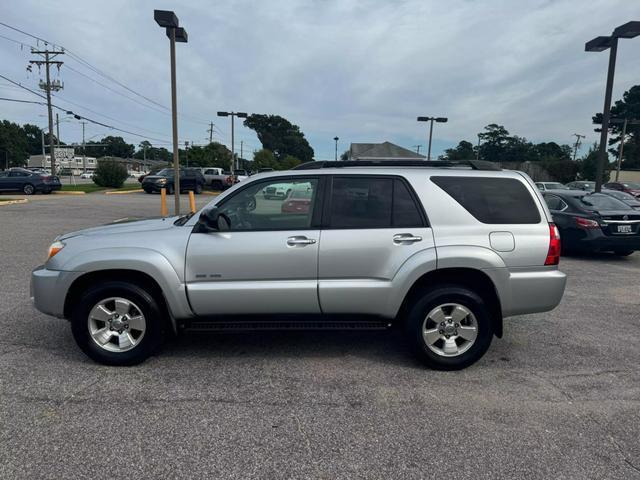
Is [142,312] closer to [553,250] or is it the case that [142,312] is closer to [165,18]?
[553,250]

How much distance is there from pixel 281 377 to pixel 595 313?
421cm

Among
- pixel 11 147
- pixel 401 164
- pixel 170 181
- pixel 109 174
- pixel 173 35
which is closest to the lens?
pixel 401 164

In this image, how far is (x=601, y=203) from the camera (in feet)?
29.4

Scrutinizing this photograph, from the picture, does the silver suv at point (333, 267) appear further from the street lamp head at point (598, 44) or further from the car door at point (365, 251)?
the street lamp head at point (598, 44)

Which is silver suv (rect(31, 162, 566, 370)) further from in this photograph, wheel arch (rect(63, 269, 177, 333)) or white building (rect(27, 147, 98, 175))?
white building (rect(27, 147, 98, 175))

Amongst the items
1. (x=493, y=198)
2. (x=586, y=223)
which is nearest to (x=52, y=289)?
(x=493, y=198)

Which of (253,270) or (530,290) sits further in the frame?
(530,290)

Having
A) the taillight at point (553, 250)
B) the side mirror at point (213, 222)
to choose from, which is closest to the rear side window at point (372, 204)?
the side mirror at point (213, 222)

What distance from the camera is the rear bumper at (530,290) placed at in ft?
12.3

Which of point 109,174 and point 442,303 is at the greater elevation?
point 109,174

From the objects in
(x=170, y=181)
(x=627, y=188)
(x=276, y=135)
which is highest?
(x=276, y=135)

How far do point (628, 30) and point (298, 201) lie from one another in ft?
41.9

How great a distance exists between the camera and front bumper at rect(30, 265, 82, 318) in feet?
12.0

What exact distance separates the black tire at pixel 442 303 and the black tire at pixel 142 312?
221 centimetres
